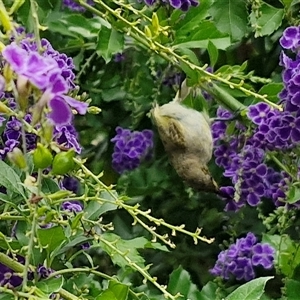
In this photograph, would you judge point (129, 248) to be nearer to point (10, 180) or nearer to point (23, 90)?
point (10, 180)

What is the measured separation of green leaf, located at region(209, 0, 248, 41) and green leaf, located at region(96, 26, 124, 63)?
0.22 m

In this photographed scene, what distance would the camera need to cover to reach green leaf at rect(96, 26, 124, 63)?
5.72 feet

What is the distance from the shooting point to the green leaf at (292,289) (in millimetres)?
1643

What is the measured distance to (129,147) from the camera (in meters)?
2.30

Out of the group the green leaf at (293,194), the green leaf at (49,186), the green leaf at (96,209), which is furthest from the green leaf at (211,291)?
the green leaf at (49,186)

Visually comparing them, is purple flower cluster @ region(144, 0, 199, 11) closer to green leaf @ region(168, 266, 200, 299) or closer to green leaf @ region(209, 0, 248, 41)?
green leaf @ region(209, 0, 248, 41)

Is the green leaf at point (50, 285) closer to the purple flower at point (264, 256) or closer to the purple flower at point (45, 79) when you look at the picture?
the purple flower at point (45, 79)

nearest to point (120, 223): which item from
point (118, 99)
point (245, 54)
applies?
point (118, 99)

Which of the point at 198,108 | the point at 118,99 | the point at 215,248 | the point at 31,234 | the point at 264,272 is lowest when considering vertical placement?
the point at 215,248

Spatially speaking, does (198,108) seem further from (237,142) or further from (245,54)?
(245,54)

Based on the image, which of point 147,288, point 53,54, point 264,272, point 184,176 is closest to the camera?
point 53,54

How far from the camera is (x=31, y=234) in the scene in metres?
0.93

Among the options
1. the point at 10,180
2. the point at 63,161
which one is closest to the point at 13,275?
the point at 10,180

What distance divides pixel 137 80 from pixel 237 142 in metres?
0.47
